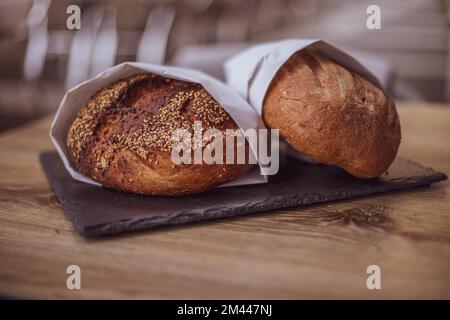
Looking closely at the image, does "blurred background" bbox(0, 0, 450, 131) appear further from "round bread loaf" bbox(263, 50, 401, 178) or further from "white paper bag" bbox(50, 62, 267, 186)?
"round bread loaf" bbox(263, 50, 401, 178)

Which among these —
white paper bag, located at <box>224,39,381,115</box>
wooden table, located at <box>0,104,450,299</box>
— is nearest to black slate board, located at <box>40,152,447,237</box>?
wooden table, located at <box>0,104,450,299</box>

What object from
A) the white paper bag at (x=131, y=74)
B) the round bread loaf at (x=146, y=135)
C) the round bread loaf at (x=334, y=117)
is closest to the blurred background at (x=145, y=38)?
the white paper bag at (x=131, y=74)

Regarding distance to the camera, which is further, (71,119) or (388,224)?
(71,119)

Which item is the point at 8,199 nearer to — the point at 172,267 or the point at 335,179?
the point at 172,267

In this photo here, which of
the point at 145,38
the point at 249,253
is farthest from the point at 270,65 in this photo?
the point at 145,38

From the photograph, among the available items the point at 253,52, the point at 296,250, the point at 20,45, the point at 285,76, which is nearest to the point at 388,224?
the point at 296,250

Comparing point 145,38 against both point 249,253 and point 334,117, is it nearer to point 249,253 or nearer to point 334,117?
point 334,117
